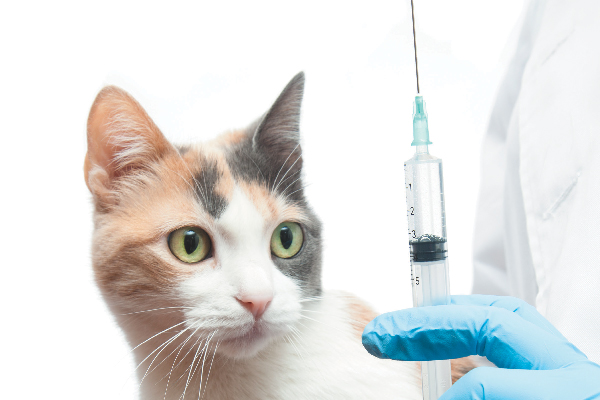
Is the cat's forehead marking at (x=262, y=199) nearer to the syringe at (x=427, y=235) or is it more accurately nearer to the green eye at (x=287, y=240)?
the green eye at (x=287, y=240)

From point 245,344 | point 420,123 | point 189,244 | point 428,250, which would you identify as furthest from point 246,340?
point 420,123

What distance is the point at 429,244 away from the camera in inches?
23.1

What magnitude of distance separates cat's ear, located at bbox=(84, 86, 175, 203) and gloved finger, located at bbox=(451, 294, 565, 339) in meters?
0.56

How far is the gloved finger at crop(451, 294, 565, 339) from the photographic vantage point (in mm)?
658

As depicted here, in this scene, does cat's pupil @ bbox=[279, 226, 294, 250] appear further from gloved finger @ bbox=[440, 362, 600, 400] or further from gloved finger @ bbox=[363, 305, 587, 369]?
gloved finger @ bbox=[440, 362, 600, 400]

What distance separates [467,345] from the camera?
0.56 m

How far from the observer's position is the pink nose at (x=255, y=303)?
522 mm

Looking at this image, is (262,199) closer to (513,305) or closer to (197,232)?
(197,232)

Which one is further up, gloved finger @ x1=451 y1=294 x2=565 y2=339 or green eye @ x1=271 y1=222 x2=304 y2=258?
green eye @ x1=271 y1=222 x2=304 y2=258

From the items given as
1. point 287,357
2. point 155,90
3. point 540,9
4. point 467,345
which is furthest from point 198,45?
point 540,9

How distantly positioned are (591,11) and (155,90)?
934 mm

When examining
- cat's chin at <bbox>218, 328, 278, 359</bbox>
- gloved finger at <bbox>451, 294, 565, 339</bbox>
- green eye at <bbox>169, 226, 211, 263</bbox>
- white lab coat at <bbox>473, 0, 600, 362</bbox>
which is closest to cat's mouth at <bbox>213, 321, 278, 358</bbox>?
cat's chin at <bbox>218, 328, 278, 359</bbox>

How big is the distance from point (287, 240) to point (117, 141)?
12.2 inches

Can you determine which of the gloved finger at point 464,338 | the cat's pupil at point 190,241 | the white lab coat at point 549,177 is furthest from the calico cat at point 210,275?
the white lab coat at point 549,177
